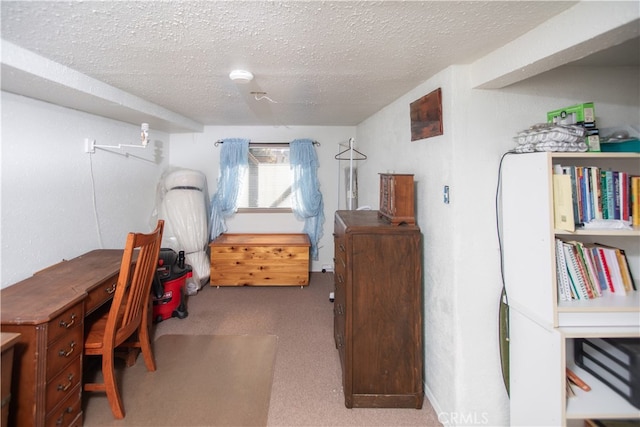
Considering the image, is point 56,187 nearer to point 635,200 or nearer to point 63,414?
point 63,414

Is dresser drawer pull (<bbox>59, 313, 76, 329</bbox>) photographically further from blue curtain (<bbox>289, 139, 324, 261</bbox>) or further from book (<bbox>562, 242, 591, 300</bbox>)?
blue curtain (<bbox>289, 139, 324, 261</bbox>)

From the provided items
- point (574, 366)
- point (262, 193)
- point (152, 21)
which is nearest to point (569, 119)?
point (574, 366)

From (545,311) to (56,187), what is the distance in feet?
10.1

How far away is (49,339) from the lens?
48.1 inches

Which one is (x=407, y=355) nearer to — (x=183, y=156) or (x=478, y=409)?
(x=478, y=409)

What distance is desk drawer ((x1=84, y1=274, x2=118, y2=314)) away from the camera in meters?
1.52

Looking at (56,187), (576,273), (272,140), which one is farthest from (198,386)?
(272,140)

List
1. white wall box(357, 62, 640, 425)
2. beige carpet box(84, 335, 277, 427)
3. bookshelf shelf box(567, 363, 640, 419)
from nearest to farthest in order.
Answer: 1. bookshelf shelf box(567, 363, 640, 419)
2. white wall box(357, 62, 640, 425)
3. beige carpet box(84, 335, 277, 427)

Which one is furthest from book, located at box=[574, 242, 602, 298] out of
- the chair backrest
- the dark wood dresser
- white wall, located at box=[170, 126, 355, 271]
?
white wall, located at box=[170, 126, 355, 271]

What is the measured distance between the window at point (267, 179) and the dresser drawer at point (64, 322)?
252cm

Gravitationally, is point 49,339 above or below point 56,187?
below

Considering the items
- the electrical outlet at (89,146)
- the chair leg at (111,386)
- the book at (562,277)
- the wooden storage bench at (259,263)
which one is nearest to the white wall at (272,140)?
the wooden storage bench at (259,263)

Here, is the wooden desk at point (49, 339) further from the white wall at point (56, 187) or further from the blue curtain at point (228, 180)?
the blue curtain at point (228, 180)

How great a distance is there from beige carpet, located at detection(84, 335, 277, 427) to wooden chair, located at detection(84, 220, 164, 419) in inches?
Answer: 5.1
